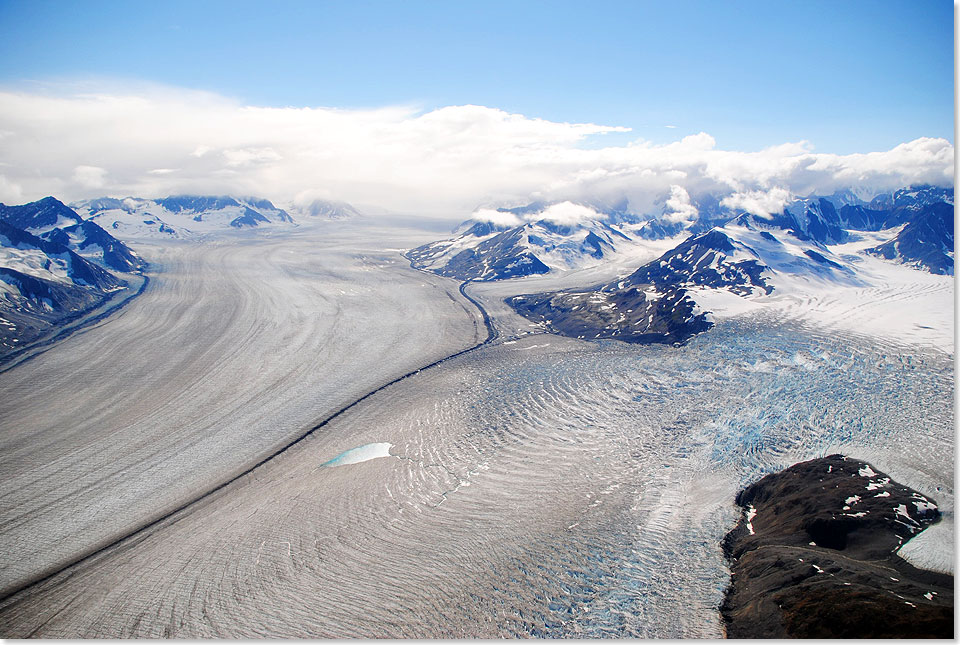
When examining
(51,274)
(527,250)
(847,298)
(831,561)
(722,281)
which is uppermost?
(51,274)

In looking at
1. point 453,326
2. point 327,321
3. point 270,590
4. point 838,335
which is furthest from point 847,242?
point 270,590

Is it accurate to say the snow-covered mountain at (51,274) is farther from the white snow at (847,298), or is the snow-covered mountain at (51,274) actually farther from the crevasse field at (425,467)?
the white snow at (847,298)

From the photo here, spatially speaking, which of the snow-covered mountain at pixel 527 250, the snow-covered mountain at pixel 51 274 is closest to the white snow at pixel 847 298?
the snow-covered mountain at pixel 527 250

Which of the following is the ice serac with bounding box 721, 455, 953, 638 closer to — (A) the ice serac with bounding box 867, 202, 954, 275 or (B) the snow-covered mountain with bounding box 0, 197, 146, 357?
(B) the snow-covered mountain with bounding box 0, 197, 146, 357

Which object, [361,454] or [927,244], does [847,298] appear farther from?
[927,244]

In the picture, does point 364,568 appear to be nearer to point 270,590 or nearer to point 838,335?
point 270,590

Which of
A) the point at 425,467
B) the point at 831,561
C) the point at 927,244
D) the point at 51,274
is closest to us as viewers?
the point at 831,561

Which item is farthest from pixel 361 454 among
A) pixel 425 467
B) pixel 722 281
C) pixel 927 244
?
pixel 927 244
